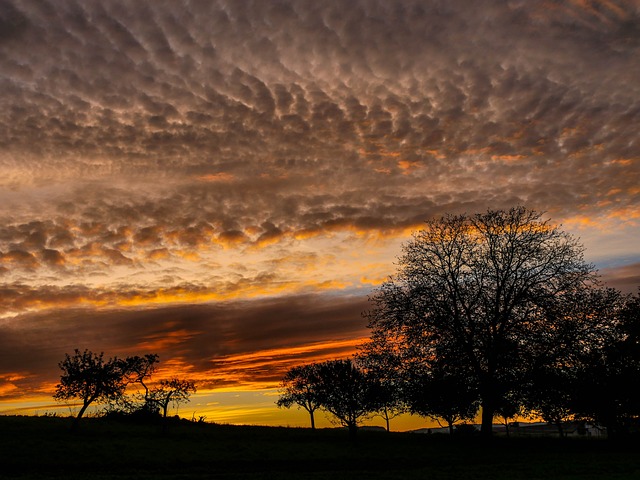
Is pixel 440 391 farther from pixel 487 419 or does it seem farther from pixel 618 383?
pixel 618 383

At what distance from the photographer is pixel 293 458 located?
129 feet

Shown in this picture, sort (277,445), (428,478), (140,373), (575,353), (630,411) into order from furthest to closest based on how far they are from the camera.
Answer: (140,373)
(630,411)
(277,445)
(575,353)
(428,478)

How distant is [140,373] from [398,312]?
125ft

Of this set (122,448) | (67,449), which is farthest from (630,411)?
(67,449)

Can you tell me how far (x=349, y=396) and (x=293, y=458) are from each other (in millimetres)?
20479

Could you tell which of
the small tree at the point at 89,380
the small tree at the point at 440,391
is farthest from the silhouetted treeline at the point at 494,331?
the small tree at the point at 89,380

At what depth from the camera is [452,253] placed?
137 ft

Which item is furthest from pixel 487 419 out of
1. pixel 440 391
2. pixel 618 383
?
pixel 618 383

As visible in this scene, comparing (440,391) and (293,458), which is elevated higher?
(440,391)

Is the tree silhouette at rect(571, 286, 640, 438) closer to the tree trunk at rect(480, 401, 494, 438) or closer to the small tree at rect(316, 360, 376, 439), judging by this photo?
the tree trunk at rect(480, 401, 494, 438)

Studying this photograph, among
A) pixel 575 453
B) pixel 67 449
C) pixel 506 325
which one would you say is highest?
pixel 506 325

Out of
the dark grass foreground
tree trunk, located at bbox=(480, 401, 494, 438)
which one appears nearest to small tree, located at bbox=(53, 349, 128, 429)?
the dark grass foreground

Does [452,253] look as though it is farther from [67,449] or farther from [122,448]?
[67,449]

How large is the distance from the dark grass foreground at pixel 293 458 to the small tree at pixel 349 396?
18.7 feet
